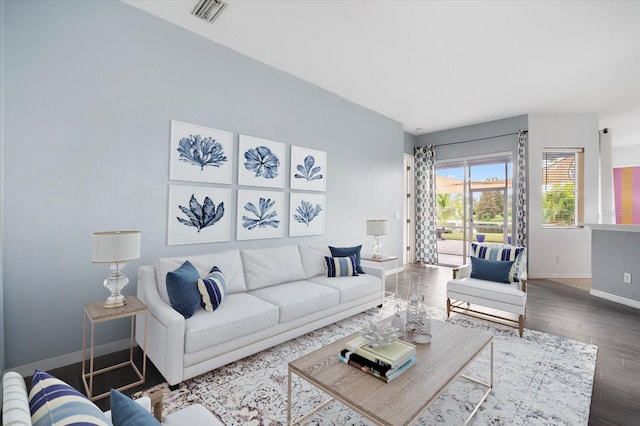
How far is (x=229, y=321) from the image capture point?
7.90 feet

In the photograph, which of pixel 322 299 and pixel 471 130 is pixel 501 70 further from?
pixel 322 299

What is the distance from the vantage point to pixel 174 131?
3090mm

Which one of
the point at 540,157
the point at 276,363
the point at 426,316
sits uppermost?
the point at 540,157

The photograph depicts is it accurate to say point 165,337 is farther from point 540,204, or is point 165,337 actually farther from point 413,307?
point 540,204

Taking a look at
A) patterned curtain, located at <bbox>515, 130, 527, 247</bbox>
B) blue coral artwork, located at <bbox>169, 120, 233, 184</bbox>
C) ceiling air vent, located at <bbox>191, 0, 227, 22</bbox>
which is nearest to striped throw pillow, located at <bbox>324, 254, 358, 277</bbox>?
blue coral artwork, located at <bbox>169, 120, 233, 184</bbox>

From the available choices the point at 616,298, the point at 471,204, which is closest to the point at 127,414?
the point at 616,298

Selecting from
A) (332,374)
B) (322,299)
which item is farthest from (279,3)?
(332,374)

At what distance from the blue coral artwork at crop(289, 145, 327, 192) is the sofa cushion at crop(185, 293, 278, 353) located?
1.91 m

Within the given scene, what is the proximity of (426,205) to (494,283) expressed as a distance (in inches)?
151

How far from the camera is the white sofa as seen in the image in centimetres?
220

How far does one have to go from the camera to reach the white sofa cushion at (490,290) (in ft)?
10.4

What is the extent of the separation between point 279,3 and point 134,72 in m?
1.51

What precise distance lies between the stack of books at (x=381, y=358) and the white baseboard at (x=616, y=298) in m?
4.48

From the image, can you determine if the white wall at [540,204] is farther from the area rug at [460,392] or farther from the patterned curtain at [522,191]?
the area rug at [460,392]
